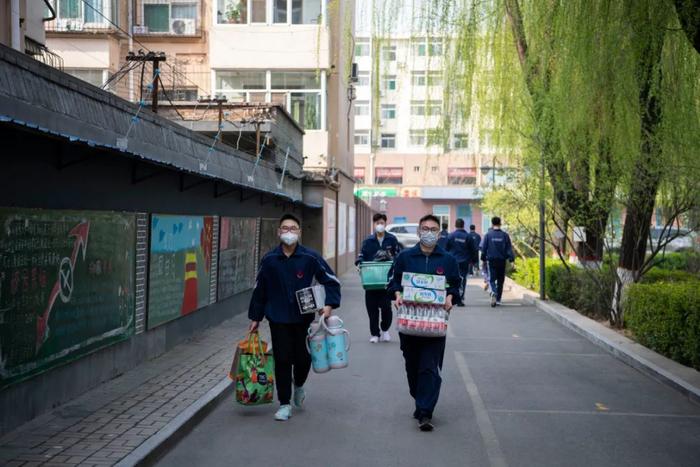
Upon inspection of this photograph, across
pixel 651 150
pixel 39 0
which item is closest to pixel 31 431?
pixel 651 150

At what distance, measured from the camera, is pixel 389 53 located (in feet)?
34.9

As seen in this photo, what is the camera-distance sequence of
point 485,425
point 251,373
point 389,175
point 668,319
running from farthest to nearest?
point 389,175 → point 668,319 → point 251,373 → point 485,425

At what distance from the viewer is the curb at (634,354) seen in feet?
30.7

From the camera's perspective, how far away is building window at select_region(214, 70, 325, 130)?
1003 inches

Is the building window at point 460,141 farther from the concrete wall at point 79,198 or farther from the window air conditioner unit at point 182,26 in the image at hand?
the window air conditioner unit at point 182,26

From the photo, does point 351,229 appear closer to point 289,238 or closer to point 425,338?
point 289,238

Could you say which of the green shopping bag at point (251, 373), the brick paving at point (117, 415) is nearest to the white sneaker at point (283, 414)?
the green shopping bag at point (251, 373)

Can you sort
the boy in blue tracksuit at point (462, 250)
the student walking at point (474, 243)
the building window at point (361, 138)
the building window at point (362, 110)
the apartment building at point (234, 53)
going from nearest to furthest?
the boy in blue tracksuit at point (462, 250) → the student walking at point (474, 243) → the apartment building at point (234, 53) → the building window at point (362, 110) → the building window at point (361, 138)

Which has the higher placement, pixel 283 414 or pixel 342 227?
pixel 342 227

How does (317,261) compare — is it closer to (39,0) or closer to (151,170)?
(151,170)

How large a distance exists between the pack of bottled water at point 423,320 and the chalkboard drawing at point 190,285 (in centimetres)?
553

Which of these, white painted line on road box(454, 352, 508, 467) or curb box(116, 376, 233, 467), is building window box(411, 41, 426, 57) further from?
curb box(116, 376, 233, 467)

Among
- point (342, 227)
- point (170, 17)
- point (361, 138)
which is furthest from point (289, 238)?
point (361, 138)

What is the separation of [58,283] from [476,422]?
13.3 ft
